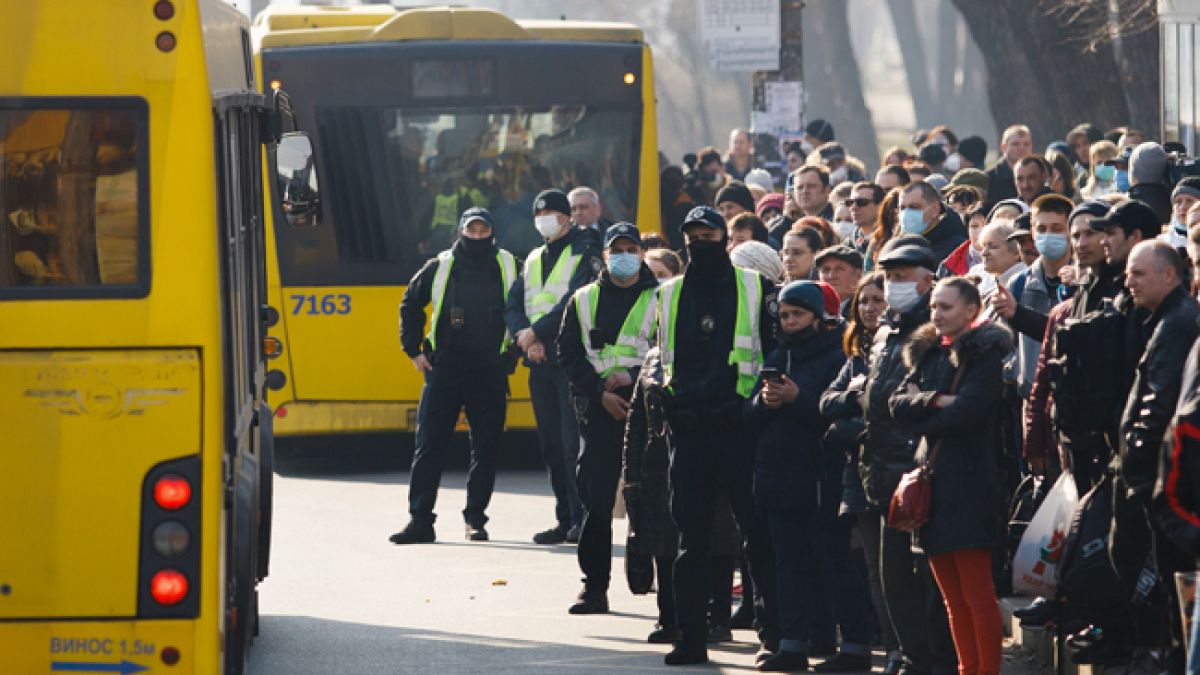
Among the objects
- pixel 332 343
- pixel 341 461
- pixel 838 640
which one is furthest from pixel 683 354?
pixel 341 461

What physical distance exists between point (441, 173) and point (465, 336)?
3018 mm

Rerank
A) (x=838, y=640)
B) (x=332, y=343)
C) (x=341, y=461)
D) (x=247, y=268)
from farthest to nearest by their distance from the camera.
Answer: (x=341, y=461) → (x=332, y=343) → (x=838, y=640) → (x=247, y=268)

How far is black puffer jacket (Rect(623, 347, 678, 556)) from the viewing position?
32.9 ft

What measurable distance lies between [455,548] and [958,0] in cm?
1680

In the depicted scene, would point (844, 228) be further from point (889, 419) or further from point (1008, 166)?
point (889, 419)

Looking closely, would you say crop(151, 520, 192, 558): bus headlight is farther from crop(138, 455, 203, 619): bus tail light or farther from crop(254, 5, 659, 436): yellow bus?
crop(254, 5, 659, 436): yellow bus

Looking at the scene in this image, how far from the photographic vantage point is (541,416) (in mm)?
13672

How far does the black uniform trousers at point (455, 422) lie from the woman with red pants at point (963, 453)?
550cm

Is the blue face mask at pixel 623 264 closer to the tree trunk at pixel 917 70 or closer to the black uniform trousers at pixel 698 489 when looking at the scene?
the black uniform trousers at pixel 698 489

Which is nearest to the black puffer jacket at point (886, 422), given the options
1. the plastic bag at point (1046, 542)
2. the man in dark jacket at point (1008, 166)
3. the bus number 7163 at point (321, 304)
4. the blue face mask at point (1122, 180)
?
the plastic bag at point (1046, 542)

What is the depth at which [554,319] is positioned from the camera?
13.3m

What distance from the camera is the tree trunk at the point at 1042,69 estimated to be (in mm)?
25203

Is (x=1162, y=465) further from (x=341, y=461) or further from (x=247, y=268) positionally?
(x=341, y=461)

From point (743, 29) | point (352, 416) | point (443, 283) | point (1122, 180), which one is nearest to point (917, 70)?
point (743, 29)
